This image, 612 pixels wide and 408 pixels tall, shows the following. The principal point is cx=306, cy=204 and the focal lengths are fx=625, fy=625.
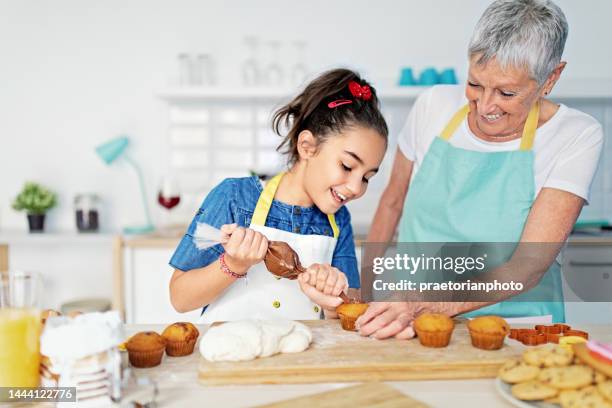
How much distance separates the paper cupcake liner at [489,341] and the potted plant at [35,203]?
105 inches

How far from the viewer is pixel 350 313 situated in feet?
4.19

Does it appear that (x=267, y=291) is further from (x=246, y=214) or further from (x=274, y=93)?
(x=274, y=93)

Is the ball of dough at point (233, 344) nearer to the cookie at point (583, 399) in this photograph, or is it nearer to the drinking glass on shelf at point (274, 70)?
the cookie at point (583, 399)

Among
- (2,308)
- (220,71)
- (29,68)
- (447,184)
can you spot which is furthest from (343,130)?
(29,68)

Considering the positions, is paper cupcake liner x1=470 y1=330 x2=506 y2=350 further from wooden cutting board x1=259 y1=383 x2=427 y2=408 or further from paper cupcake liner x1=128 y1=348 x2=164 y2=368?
paper cupcake liner x1=128 y1=348 x2=164 y2=368

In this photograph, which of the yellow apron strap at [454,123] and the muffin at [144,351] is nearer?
the muffin at [144,351]

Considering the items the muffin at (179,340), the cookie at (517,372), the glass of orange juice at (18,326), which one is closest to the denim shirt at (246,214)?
the muffin at (179,340)

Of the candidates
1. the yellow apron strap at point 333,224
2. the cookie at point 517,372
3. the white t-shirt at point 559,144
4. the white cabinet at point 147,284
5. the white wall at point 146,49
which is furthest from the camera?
the white wall at point 146,49

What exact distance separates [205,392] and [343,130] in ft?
2.45

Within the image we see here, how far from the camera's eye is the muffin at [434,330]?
1.17m

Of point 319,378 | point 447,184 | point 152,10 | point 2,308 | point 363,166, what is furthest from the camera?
point 152,10

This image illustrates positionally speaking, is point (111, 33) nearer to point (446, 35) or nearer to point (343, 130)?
point (446, 35)

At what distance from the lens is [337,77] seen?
1.59 metres

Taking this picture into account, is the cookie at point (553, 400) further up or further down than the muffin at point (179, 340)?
further down
